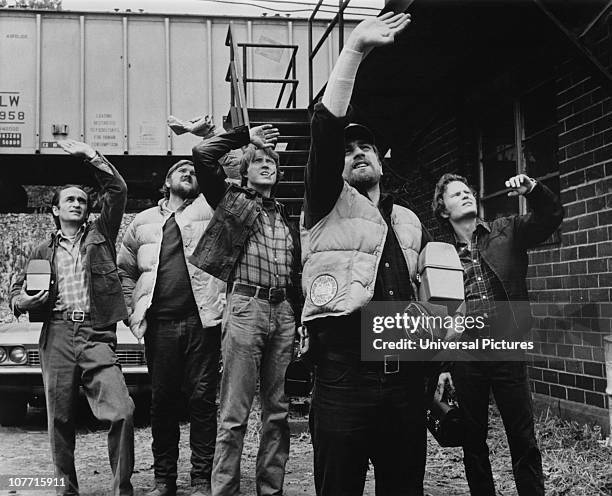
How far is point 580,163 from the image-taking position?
4688mm

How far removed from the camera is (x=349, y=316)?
7.30 ft

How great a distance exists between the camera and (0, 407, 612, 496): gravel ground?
389cm

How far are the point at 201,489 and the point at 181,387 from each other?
0.59 m

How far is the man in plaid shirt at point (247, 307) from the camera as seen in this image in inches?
128

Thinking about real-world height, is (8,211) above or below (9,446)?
above

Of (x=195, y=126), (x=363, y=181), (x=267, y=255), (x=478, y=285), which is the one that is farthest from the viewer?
(x=195, y=126)

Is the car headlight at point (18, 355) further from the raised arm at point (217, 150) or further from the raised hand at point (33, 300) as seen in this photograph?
the raised arm at point (217, 150)

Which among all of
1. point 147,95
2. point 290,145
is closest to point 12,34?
point 147,95

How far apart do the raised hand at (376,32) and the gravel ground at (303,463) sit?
2.75 meters

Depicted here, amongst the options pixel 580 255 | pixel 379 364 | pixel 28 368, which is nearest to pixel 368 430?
pixel 379 364

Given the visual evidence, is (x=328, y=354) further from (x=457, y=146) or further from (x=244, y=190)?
(x=457, y=146)

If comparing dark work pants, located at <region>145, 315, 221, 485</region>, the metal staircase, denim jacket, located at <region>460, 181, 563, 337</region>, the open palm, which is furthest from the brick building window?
A: the open palm

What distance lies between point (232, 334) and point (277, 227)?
0.64m

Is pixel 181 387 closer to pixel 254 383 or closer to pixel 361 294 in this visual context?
pixel 254 383
